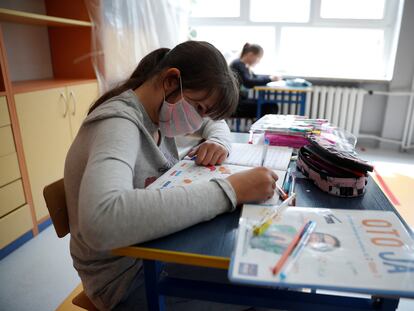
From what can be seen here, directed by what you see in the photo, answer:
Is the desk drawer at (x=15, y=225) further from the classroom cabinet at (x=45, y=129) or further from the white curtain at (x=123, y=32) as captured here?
the white curtain at (x=123, y=32)

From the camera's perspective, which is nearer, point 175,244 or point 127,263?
point 175,244

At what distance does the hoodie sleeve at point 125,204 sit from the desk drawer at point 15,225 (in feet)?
4.49

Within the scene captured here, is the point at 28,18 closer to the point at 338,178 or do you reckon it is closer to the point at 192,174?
the point at 192,174

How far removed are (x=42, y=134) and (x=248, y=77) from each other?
2.20 m

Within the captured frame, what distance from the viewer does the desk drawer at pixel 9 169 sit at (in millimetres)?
1658

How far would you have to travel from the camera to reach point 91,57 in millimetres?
2471

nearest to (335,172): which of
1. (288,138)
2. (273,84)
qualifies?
(288,138)

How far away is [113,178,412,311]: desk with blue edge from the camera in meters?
0.53

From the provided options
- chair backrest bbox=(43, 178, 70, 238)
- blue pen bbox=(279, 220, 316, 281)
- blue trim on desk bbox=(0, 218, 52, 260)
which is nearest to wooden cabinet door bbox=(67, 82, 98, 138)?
blue trim on desk bbox=(0, 218, 52, 260)

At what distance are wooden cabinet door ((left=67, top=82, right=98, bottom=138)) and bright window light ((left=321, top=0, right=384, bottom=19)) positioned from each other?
9.00ft

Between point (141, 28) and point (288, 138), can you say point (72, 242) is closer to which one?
point (288, 138)

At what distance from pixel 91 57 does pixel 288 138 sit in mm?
1889

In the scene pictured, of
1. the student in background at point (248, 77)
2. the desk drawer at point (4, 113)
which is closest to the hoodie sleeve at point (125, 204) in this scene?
the desk drawer at point (4, 113)

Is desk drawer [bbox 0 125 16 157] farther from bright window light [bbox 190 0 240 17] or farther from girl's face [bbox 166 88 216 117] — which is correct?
bright window light [bbox 190 0 240 17]
